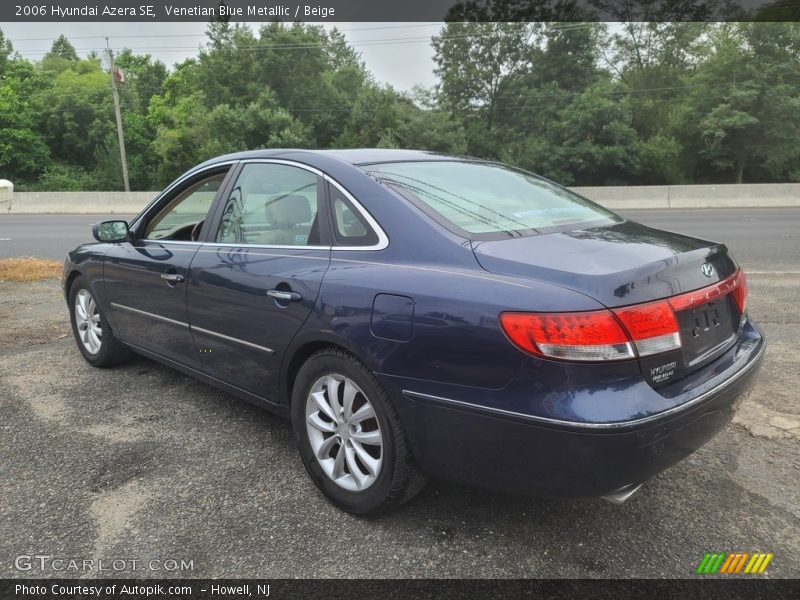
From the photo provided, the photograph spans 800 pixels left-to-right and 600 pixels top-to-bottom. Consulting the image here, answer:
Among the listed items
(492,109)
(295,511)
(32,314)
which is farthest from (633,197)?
(295,511)

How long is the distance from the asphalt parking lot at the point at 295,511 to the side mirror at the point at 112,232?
1.12 meters

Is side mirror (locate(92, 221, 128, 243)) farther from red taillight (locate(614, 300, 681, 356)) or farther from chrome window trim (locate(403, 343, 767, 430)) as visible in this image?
red taillight (locate(614, 300, 681, 356))

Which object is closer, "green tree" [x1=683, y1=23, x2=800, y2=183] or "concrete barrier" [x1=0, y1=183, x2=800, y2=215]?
"concrete barrier" [x1=0, y1=183, x2=800, y2=215]

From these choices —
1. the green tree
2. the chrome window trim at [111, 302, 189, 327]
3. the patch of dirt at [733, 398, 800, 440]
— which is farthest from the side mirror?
the green tree

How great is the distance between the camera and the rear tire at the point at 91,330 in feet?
14.6

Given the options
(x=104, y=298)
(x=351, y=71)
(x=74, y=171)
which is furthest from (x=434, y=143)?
(x=104, y=298)

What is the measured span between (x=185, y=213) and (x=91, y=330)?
139 centimetres

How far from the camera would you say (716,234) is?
39.6 ft

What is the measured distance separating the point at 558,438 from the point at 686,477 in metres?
1.34

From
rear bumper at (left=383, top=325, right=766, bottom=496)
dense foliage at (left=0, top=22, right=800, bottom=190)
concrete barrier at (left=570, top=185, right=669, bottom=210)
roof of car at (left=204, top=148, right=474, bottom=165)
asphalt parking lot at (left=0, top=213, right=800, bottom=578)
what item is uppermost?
dense foliage at (left=0, top=22, right=800, bottom=190)

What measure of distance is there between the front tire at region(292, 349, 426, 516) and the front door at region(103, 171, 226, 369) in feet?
3.56

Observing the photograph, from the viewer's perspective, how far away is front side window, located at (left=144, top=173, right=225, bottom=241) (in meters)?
3.68

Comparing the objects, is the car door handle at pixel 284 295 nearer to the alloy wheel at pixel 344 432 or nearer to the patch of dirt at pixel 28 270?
the alloy wheel at pixel 344 432

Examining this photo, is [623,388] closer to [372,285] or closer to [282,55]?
[372,285]
